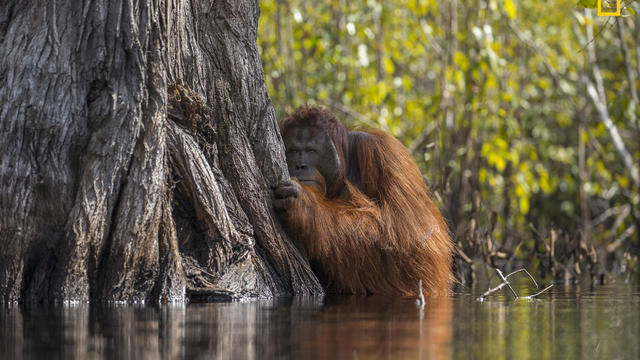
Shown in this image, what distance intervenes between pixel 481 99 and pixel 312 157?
509cm

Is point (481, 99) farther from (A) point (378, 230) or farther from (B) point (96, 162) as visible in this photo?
(B) point (96, 162)

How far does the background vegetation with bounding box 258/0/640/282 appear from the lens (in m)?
9.39

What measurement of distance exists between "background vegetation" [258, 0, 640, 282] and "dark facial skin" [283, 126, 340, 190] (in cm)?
203

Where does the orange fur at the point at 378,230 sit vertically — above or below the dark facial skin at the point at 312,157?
below

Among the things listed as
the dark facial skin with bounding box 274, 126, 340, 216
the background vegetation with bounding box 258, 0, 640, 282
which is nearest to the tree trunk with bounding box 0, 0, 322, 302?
the dark facial skin with bounding box 274, 126, 340, 216

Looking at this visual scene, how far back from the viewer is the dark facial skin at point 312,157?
5980 millimetres

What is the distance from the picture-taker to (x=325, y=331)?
343 centimetres

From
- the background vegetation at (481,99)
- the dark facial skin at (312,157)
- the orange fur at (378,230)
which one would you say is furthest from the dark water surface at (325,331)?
the background vegetation at (481,99)

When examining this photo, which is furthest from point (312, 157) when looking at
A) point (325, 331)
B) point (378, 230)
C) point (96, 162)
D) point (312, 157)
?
point (325, 331)

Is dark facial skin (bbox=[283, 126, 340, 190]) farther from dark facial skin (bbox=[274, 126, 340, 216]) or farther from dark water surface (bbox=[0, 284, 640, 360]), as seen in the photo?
dark water surface (bbox=[0, 284, 640, 360])

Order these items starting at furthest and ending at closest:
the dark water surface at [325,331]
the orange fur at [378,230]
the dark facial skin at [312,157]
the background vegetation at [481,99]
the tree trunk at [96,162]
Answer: the background vegetation at [481,99] → the dark facial skin at [312,157] → the orange fur at [378,230] → the tree trunk at [96,162] → the dark water surface at [325,331]

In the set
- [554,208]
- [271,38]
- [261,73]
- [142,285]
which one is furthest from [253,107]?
[554,208]

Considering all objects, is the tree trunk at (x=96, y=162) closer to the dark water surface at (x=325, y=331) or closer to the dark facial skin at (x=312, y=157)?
the dark water surface at (x=325, y=331)

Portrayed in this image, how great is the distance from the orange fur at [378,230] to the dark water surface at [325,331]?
29.2 inches
